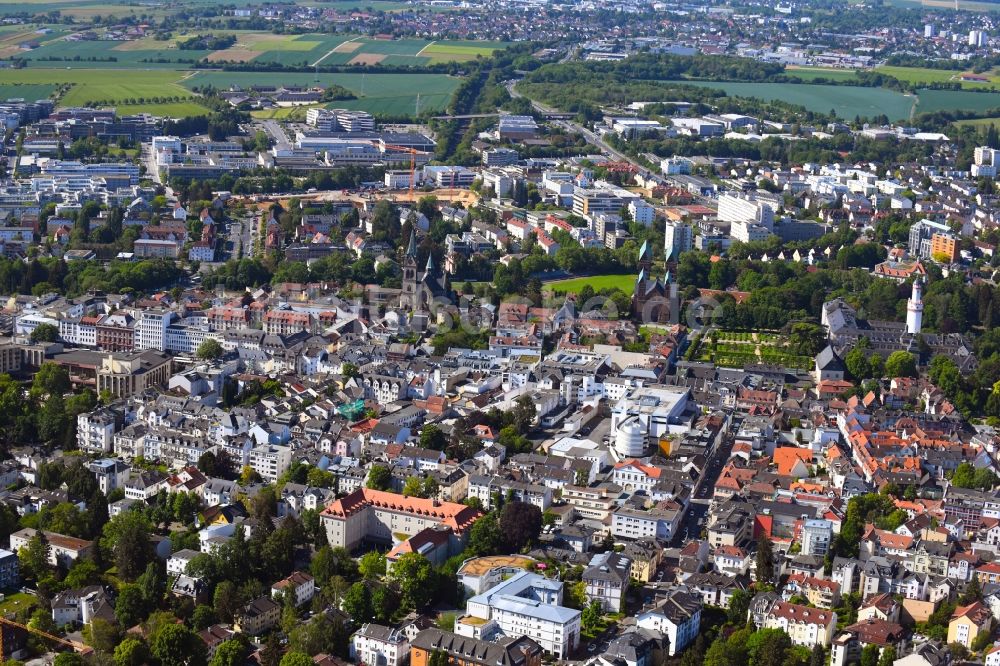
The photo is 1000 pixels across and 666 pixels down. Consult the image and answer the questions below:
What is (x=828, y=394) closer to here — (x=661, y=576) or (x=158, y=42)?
(x=661, y=576)

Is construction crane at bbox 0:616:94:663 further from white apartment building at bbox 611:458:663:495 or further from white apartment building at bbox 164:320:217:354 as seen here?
white apartment building at bbox 164:320:217:354

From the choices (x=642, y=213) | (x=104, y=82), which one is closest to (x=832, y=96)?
(x=642, y=213)

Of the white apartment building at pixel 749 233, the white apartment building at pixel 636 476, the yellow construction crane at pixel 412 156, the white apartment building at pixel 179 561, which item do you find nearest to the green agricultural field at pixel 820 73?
the yellow construction crane at pixel 412 156

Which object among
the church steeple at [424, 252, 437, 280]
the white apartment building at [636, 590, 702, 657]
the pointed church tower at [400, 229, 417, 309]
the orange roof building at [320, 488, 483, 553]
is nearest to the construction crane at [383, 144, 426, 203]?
the church steeple at [424, 252, 437, 280]

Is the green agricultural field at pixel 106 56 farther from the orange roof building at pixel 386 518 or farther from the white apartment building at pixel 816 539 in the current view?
the white apartment building at pixel 816 539

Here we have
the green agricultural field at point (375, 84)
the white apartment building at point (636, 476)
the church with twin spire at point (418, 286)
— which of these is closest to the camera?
the white apartment building at point (636, 476)

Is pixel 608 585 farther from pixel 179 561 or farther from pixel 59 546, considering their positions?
pixel 59 546

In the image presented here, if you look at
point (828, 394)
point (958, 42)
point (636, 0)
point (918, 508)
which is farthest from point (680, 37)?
point (918, 508)
